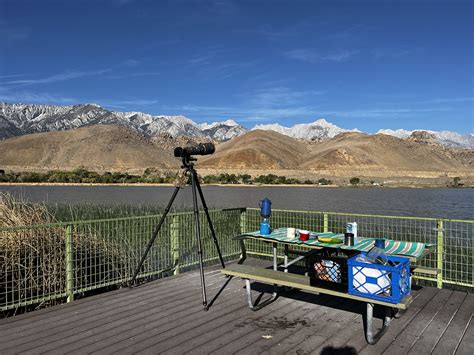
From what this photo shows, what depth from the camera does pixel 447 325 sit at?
4203 millimetres

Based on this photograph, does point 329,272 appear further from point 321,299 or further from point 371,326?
point 321,299

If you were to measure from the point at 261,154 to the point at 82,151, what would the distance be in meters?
50.5

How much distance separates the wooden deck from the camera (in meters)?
3.67

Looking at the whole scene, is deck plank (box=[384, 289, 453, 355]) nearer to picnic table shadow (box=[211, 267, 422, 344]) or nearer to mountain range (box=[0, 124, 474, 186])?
picnic table shadow (box=[211, 267, 422, 344])

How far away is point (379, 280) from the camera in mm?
3705

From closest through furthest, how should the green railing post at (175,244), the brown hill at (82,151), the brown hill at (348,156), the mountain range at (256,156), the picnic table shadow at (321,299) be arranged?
the picnic table shadow at (321,299)
the green railing post at (175,244)
the mountain range at (256,156)
the brown hill at (82,151)
the brown hill at (348,156)

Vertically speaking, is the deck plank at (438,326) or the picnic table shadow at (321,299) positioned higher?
the picnic table shadow at (321,299)

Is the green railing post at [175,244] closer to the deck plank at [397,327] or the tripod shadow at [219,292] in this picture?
the tripod shadow at [219,292]

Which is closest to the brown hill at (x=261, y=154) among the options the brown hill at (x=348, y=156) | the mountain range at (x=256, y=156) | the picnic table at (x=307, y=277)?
the brown hill at (x=348, y=156)

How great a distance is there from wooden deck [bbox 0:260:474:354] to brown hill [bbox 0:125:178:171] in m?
101

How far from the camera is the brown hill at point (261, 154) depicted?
400ft

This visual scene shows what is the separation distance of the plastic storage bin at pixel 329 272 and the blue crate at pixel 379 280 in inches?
3.1

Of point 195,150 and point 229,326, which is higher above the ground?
point 195,150

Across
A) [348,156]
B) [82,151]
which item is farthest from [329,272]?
[348,156]
